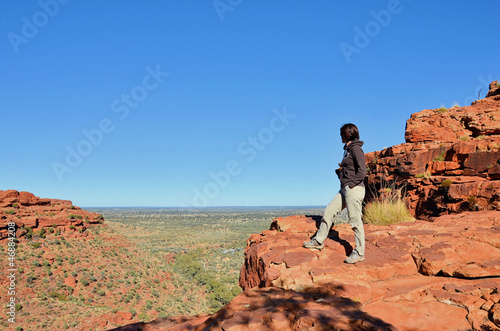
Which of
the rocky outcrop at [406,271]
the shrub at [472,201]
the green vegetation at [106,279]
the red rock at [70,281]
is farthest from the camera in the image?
the red rock at [70,281]

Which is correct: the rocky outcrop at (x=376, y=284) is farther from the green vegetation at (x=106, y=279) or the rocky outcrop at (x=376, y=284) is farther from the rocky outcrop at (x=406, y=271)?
the green vegetation at (x=106, y=279)

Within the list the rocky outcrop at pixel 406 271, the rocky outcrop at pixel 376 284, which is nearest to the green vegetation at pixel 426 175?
the rocky outcrop at pixel 406 271

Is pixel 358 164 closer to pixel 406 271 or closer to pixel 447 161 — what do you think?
pixel 406 271

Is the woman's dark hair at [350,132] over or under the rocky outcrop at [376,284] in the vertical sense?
over

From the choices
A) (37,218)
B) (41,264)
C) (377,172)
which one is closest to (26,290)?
(41,264)

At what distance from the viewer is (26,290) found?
2058cm

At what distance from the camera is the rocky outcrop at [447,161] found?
838 centimetres

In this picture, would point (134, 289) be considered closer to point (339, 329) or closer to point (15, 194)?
point (15, 194)

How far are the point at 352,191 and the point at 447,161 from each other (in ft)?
21.7

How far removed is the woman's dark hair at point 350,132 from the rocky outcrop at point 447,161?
5.06 meters

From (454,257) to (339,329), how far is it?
3016mm

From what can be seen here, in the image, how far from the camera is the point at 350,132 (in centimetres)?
516

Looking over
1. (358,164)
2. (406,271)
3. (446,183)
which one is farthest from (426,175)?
(358,164)

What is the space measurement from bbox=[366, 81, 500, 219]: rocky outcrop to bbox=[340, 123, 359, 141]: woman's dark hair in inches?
199
